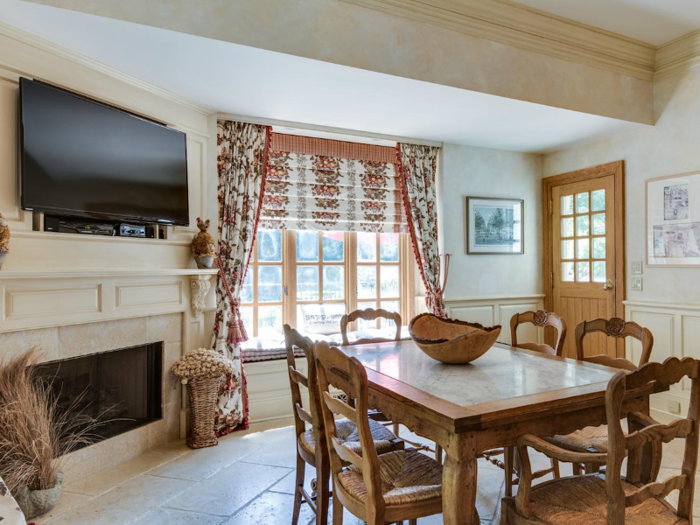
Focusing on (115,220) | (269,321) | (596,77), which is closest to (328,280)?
(269,321)

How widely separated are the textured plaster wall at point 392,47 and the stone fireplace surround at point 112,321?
1489 mm

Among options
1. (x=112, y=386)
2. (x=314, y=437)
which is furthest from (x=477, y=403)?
(x=112, y=386)

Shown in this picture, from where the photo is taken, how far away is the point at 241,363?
369cm

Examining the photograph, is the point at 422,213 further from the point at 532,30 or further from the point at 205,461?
Answer: the point at 205,461

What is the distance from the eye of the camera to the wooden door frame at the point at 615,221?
13.9ft

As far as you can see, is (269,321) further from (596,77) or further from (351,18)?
(596,77)

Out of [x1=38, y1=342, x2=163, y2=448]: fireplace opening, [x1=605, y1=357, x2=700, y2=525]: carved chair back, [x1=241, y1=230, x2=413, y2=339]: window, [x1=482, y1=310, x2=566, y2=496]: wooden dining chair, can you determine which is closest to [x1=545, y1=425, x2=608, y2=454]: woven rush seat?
[x1=482, y1=310, x2=566, y2=496]: wooden dining chair

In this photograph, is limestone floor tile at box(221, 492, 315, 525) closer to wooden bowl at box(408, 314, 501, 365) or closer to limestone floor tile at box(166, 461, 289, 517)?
limestone floor tile at box(166, 461, 289, 517)

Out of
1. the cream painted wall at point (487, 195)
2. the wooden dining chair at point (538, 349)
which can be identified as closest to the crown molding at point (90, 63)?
the cream painted wall at point (487, 195)

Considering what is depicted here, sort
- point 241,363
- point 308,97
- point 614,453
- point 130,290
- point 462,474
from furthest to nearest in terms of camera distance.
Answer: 1. point 241,363
2. point 308,97
3. point 130,290
4. point 462,474
5. point 614,453

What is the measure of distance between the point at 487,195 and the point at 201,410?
3.47 m

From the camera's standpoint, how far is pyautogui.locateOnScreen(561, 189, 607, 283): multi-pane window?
4492mm

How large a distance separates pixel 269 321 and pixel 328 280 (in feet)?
2.39

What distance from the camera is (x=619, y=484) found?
1341 millimetres
